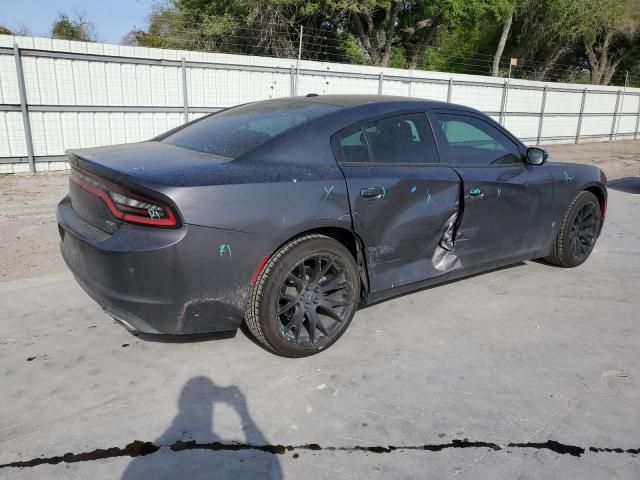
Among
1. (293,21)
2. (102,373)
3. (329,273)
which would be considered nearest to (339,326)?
(329,273)

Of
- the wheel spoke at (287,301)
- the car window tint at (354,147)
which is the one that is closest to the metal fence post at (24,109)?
the car window tint at (354,147)

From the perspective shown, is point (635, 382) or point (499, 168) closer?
point (635, 382)

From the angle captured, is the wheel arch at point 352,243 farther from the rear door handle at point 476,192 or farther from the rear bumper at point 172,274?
the rear door handle at point 476,192

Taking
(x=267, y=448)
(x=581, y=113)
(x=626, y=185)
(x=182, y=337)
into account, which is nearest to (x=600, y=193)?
(x=182, y=337)

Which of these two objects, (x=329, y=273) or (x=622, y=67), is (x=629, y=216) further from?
(x=622, y=67)

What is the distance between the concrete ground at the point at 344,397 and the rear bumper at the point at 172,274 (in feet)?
1.30

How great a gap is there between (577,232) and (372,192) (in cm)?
268

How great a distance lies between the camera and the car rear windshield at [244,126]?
10.6 ft

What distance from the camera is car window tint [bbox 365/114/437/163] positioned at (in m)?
3.47

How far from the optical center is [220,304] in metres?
2.86

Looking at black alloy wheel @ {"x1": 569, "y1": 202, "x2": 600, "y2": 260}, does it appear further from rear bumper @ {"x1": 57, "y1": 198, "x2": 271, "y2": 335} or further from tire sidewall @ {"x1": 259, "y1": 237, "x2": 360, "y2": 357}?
rear bumper @ {"x1": 57, "y1": 198, "x2": 271, "y2": 335}

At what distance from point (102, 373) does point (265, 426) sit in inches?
42.2

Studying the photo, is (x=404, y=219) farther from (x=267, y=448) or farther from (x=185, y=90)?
(x=185, y=90)

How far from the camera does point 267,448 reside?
7.97 ft
